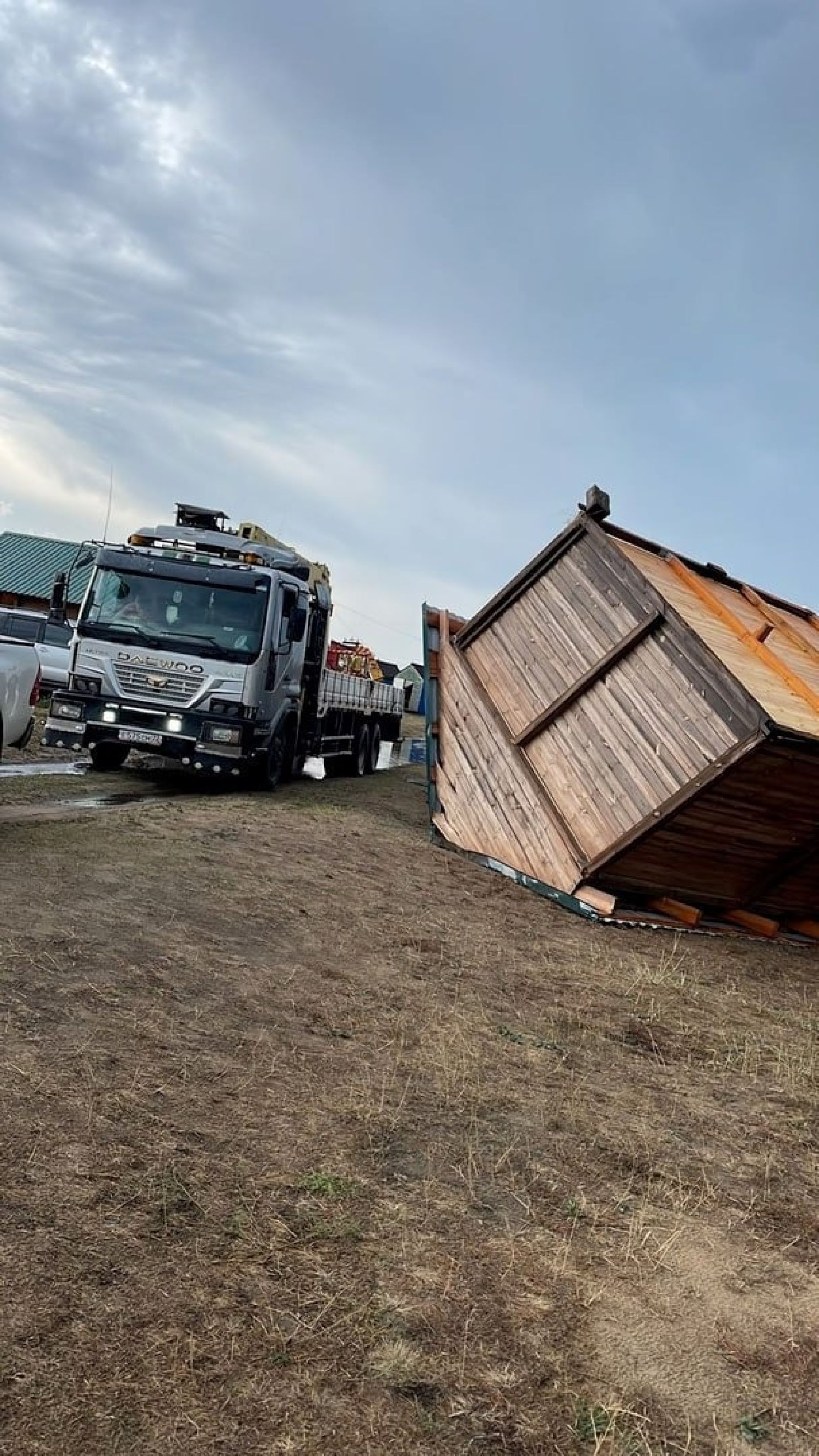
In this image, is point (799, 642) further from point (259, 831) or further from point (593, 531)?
point (259, 831)

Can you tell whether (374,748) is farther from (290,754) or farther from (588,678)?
(588,678)

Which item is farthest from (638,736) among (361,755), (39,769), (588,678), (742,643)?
(361,755)

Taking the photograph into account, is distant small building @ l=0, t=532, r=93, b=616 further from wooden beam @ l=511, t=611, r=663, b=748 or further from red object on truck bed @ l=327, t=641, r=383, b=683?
wooden beam @ l=511, t=611, r=663, b=748

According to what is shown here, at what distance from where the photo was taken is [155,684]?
12.9 metres

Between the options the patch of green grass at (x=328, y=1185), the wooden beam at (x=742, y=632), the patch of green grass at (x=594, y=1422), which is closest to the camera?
the patch of green grass at (x=594, y=1422)

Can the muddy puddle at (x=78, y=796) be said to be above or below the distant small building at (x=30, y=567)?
below

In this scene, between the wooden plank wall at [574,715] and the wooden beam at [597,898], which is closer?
the wooden plank wall at [574,715]

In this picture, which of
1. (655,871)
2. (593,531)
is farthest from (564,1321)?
(593,531)

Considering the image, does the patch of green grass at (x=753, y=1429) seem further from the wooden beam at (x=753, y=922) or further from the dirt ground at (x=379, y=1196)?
the wooden beam at (x=753, y=922)

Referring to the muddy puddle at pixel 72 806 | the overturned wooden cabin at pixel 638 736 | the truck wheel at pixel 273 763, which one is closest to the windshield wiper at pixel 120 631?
the muddy puddle at pixel 72 806

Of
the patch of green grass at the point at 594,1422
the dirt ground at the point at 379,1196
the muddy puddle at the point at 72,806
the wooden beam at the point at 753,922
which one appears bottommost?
the patch of green grass at the point at 594,1422

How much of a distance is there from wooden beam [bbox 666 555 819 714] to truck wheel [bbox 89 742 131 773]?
27.5ft

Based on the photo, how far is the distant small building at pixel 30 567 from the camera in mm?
42094

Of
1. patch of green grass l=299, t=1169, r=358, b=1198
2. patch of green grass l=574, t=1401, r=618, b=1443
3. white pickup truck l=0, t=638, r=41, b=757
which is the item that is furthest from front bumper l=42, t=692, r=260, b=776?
patch of green grass l=574, t=1401, r=618, b=1443
